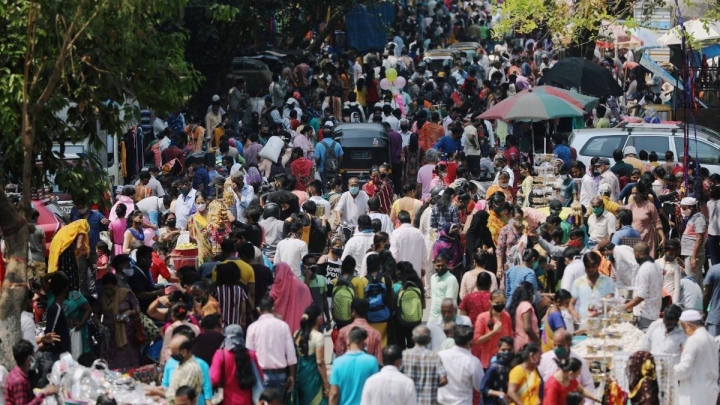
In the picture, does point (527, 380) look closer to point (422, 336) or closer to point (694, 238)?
point (422, 336)

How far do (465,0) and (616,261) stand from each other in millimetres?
43169

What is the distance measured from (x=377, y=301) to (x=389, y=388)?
258cm

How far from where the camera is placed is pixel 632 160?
21656mm

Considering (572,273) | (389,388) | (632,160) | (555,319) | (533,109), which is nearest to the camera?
(389,388)

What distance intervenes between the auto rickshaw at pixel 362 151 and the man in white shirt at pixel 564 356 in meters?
13.0

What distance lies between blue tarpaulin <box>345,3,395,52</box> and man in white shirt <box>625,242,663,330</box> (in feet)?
83.7

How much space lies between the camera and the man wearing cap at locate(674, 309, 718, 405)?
1259 centimetres

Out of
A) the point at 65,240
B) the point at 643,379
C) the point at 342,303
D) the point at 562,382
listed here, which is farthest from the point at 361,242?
the point at 562,382

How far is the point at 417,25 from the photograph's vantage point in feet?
154

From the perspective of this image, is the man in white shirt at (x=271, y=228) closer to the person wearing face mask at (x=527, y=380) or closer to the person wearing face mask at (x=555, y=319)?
the person wearing face mask at (x=555, y=319)

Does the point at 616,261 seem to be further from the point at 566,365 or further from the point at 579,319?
the point at 566,365

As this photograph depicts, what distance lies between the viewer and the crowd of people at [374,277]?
11844 mm

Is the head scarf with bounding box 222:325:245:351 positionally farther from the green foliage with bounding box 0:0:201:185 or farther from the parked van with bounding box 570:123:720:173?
the parked van with bounding box 570:123:720:173

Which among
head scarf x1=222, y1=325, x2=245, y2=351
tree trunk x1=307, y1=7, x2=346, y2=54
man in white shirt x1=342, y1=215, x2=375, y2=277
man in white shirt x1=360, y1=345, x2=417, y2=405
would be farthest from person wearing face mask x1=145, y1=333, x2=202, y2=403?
tree trunk x1=307, y1=7, x2=346, y2=54
